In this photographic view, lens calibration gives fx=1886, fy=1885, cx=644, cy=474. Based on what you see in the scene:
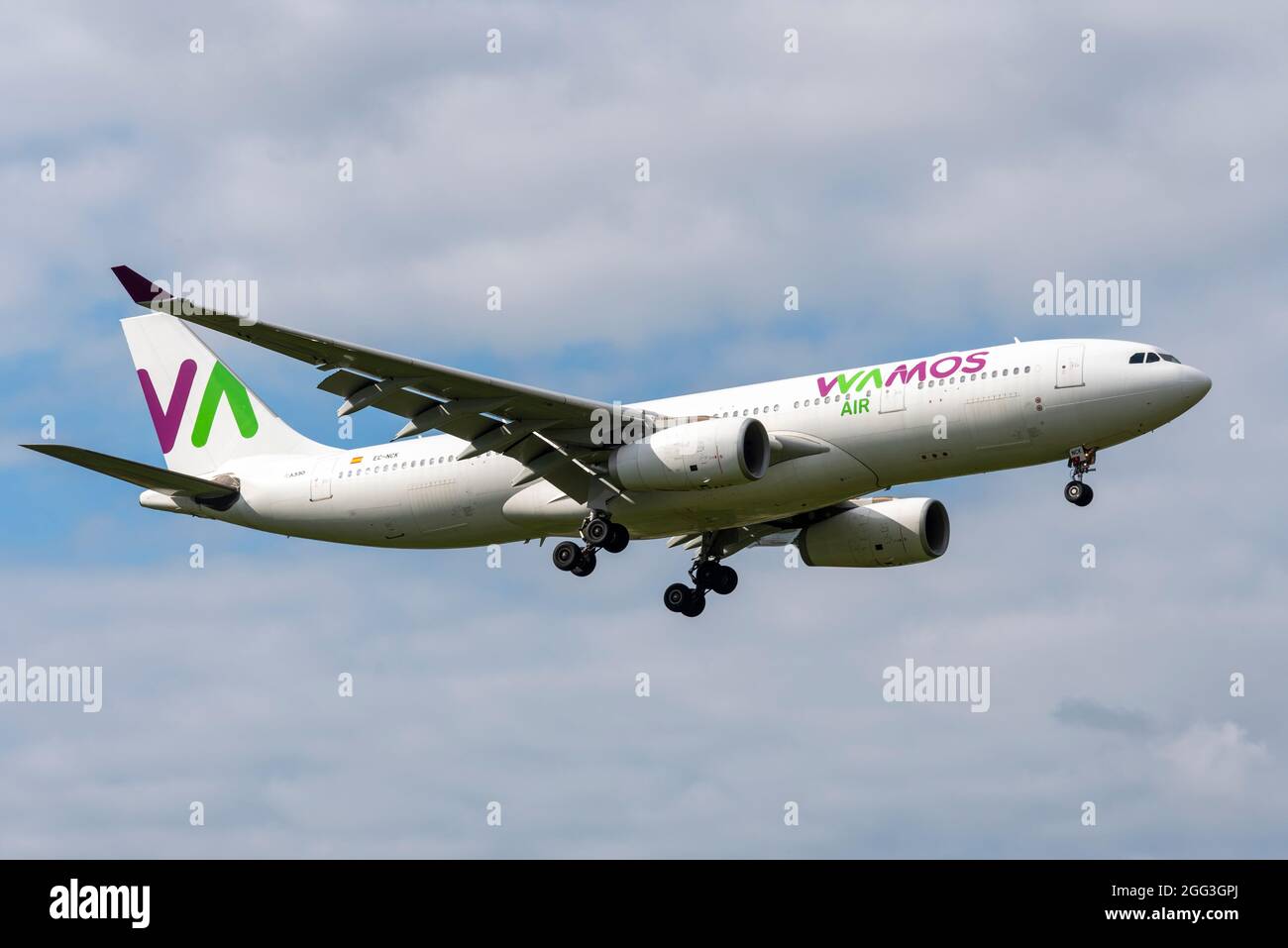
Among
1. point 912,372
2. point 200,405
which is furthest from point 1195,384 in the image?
point 200,405

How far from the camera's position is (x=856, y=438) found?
44562 mm

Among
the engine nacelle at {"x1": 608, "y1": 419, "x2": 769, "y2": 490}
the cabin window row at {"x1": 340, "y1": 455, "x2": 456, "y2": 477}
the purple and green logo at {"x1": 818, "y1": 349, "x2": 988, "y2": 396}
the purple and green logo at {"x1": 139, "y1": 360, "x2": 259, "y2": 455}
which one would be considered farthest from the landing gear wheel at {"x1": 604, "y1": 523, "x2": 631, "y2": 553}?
the purple and green logo at {"x1": 139, "y1": 360, "x2": 259, "y2": 455}

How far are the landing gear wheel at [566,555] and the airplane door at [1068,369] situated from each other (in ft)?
42.0

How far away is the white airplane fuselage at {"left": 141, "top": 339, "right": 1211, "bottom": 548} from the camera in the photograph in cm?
4356

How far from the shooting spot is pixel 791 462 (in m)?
45.1

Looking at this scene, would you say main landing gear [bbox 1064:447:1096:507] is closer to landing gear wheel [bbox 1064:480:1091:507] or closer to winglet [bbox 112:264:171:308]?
landing gear wheel [bbox 1064:480:1091:507]

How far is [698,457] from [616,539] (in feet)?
13.1

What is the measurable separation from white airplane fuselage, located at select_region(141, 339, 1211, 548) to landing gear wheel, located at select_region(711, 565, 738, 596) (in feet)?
11.1

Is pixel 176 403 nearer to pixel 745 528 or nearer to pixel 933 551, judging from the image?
pixel 745 528

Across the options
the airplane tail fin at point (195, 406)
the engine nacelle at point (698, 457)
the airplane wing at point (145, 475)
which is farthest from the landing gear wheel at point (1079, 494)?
the airplane wing at point (145, 475)

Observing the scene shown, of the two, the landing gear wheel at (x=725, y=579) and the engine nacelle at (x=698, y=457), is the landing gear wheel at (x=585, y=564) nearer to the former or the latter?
the engine nacelle at (x=698, y=457)

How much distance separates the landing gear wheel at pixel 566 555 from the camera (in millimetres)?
47875

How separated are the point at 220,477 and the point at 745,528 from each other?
48.4 ft

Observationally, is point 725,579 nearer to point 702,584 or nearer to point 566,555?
point 702,584
